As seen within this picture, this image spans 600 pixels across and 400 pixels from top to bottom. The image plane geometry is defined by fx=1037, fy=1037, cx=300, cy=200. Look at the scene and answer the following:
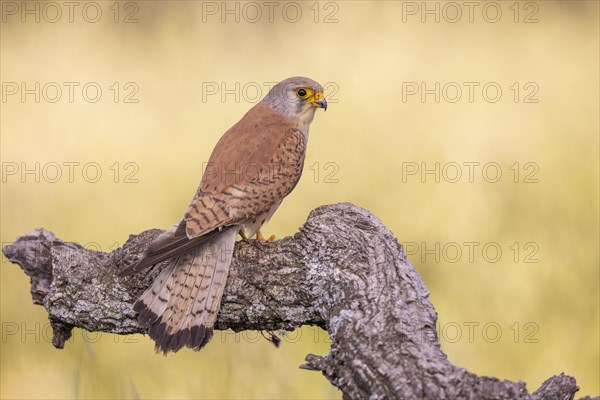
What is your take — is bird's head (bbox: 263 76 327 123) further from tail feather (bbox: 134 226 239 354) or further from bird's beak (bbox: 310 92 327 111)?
tail feather (bbox: 134 226 239 354)

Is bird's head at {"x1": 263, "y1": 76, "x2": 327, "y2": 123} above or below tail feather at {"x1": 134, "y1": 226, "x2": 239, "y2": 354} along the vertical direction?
above

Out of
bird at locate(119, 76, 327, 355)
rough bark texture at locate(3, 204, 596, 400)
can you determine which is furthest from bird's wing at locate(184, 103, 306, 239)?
rough bark texture at locate(3, 204, 596, 400)

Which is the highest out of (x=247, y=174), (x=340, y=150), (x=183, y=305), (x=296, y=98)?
(x=340, y=150)

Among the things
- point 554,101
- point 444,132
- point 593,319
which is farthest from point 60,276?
point 554,101

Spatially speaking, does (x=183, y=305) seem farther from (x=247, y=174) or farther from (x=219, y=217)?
(x=247, y=174)

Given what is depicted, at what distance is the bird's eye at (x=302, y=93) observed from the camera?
583cm

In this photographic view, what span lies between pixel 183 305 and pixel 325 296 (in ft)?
2.14

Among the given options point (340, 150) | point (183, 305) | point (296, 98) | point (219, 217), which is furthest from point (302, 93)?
point (340, 150)

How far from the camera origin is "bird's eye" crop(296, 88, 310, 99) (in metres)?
5.83

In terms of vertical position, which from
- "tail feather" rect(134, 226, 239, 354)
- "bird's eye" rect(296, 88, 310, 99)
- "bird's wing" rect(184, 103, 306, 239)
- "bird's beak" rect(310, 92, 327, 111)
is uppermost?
"bird's eye" rect(296, 88, 310, 99)

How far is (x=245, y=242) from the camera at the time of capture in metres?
4.91

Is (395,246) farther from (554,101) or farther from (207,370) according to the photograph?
(554,101)

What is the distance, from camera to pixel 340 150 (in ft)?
28.6

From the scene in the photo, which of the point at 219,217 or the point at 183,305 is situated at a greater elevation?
the point at 219,217
